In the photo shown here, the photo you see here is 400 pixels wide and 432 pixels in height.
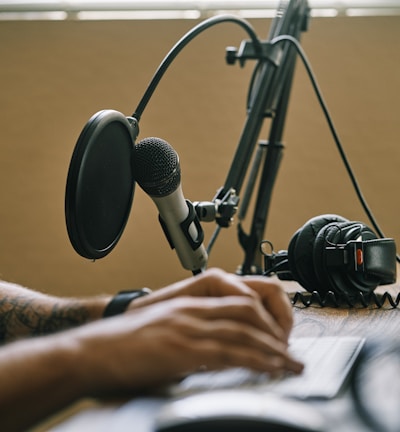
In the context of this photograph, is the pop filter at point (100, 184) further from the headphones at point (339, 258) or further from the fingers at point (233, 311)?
the fingers at point (233, 311)

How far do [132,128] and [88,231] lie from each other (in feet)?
0.60

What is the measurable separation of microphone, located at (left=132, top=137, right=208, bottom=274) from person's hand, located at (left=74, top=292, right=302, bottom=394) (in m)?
0.49

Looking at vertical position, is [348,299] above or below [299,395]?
below

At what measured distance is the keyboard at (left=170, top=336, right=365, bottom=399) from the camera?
20.1 inches

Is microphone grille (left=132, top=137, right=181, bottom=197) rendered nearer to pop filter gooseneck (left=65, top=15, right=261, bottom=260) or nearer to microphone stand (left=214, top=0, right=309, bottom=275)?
pop filter gooseneck (left=65, top=15, right=261, bottom=260)

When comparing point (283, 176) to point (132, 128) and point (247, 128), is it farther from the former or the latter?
point (132, 128)

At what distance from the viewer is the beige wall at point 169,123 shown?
2.68m

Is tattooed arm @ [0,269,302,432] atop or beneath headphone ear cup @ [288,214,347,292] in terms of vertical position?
atop

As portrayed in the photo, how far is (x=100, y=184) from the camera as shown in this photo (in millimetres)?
942

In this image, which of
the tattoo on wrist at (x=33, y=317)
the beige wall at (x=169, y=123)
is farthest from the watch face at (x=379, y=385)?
the beige wall at (x=169, y=123)

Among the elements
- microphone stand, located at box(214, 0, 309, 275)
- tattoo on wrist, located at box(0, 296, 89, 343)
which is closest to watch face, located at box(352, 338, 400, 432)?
tattoo on wrist, located at box(0, 296, 89, 343)

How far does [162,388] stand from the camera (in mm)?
519

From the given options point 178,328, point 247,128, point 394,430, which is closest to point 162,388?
point 178,328

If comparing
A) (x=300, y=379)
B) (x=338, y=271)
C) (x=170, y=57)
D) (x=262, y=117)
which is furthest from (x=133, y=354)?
(x=262, y=117)
